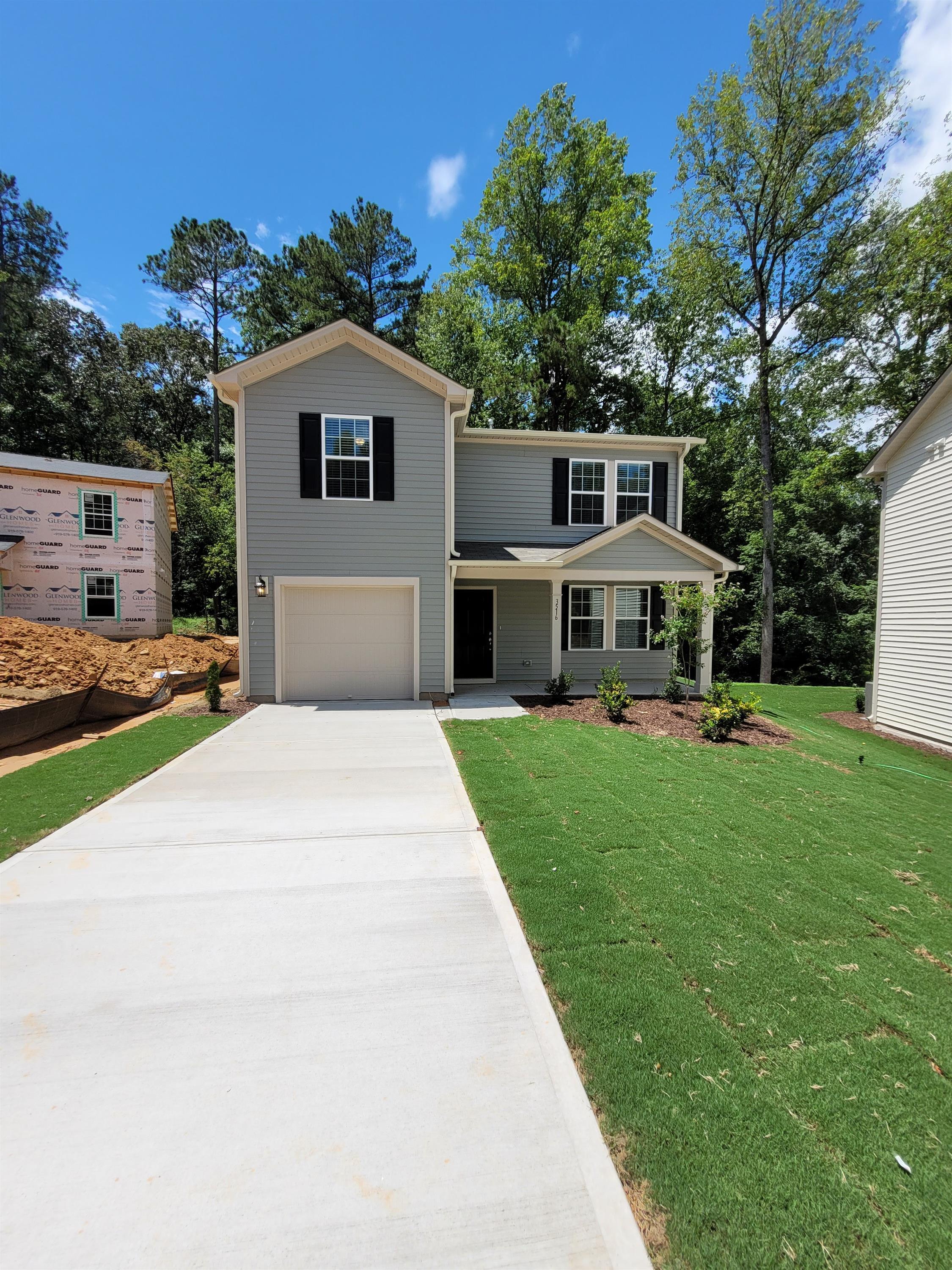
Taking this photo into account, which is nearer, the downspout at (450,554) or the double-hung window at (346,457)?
the double-hung window at (346,457)

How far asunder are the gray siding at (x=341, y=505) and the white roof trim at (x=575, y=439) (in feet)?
6.02

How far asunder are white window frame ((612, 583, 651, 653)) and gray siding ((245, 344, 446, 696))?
4228 millimetres

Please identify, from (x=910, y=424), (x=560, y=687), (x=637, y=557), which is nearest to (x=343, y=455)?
(x=560, y=687)

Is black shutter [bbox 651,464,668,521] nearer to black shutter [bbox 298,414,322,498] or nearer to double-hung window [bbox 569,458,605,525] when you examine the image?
double-hung window [bbox 569,458,605,525]

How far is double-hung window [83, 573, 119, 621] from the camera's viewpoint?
46.0ft

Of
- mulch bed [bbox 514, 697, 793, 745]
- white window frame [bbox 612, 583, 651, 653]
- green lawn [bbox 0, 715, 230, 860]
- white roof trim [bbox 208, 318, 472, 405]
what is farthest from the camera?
white window frame [bbox 612, 583, 651, 653]

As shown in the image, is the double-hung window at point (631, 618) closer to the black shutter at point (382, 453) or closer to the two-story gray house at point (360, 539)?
the two-story gray house at point (360, 539)

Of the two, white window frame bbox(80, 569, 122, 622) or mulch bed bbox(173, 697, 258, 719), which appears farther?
white window frame bbox(80, 569, 122, 622)

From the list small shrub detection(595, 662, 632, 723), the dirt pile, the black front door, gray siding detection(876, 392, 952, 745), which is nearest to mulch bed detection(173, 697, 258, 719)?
the dirt pile

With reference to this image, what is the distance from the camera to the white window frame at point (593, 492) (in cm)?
1202

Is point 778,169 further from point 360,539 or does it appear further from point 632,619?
point 360,539

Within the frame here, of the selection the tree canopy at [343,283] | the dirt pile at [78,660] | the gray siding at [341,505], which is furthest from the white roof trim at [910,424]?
the tree canopy at [343,283]

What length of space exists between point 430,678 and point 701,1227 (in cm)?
862

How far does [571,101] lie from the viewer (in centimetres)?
1806
